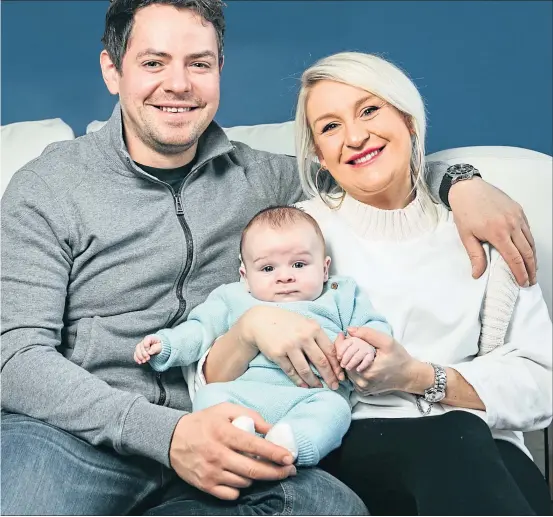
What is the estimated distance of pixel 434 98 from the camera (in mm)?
2758

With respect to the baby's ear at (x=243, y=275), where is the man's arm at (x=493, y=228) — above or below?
above

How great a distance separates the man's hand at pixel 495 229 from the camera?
5.86ft

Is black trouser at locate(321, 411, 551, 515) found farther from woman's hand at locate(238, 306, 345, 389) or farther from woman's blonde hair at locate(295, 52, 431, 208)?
woman's blonde hair at locate(295, 52, 431, 208)

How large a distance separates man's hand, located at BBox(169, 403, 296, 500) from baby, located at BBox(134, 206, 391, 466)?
0.41 ft

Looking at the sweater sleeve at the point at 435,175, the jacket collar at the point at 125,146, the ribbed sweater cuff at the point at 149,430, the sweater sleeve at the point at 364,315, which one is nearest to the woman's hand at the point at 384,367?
the sweater sleeve at the point at 364,315

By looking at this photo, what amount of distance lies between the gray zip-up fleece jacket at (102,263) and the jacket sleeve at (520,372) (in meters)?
0.39

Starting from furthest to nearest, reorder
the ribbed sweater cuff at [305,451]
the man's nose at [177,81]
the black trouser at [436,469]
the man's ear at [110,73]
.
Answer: the man's ear at [110,73] < the man's nose at [177,81] < the ribbed sweater cuff at [305,451] < the black trouser at [436,469]

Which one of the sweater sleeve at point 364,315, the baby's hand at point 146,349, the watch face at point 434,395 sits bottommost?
the watch face at point 434,395

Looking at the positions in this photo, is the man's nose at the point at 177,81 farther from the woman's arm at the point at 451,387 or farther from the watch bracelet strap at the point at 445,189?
the woman's arm at the point at 451,387

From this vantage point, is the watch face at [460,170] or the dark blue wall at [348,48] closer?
the watch face at [460,170]

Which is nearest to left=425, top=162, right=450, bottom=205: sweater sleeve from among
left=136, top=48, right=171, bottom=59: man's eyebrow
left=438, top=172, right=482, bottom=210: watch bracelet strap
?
left=438, top=172, right=482, bottom=210: watch bracelet strap

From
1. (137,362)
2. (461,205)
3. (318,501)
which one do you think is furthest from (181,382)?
(461,205)

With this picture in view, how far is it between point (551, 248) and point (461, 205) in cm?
45

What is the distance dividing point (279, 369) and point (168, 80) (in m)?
0.69
